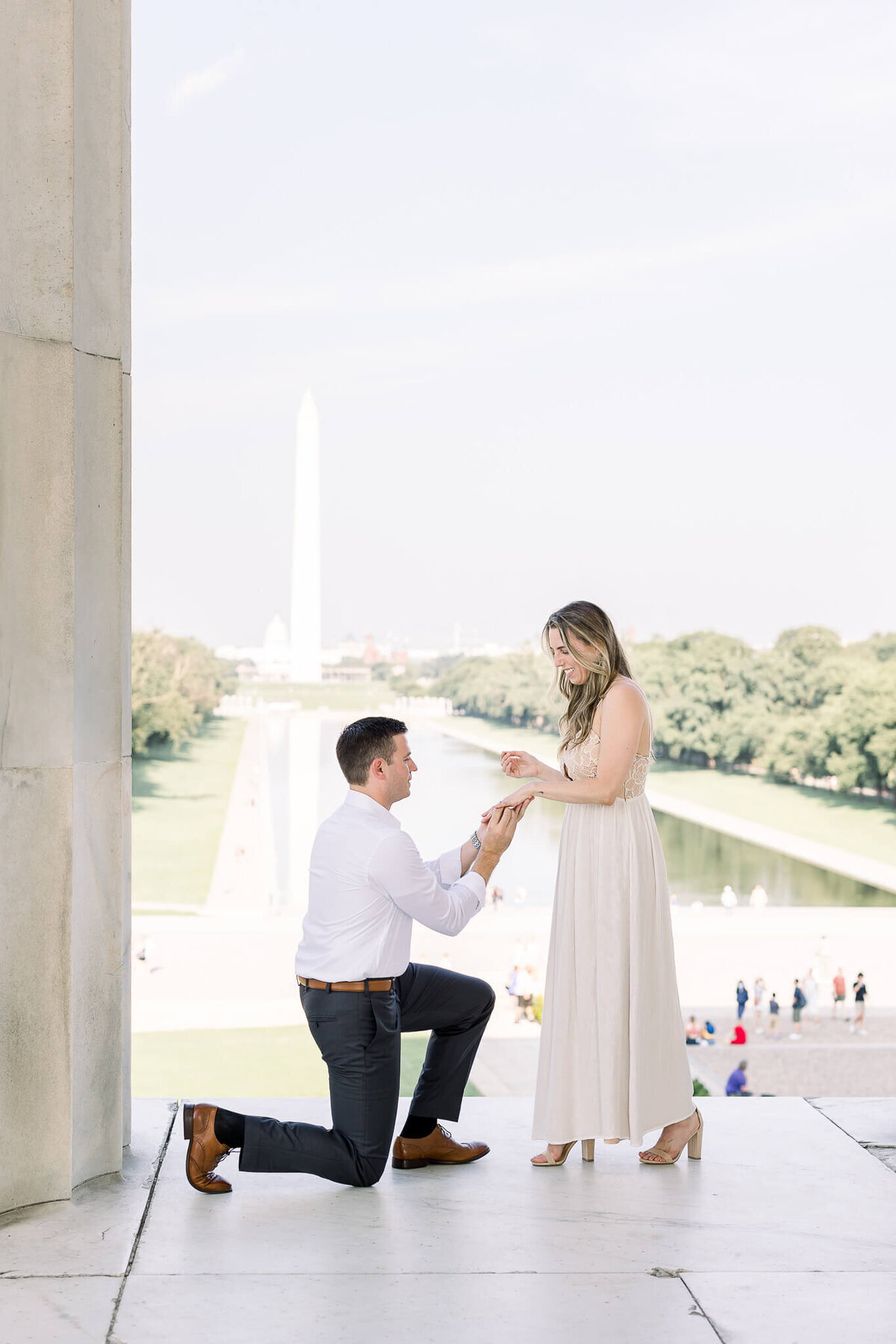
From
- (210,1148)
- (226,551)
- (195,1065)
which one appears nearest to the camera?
(210,1148)

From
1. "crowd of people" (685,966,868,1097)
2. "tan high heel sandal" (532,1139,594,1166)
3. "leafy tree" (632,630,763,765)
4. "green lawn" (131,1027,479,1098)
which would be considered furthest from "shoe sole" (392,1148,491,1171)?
"leafy tree" (632,630,763,765)

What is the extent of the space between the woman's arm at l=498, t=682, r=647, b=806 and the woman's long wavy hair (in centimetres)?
7

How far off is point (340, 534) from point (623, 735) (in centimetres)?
7934

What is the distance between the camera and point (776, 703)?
64.6m

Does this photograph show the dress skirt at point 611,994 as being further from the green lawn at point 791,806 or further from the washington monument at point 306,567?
the washington monument at point 306,567

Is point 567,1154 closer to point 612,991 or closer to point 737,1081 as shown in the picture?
point 612,991

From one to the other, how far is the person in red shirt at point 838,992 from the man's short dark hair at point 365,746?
2501 cm

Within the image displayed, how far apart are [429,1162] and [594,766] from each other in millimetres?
1526

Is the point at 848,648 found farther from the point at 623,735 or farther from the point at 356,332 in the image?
the point at 623,735

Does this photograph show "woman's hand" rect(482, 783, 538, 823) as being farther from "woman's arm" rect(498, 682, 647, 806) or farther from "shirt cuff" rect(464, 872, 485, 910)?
"shirt cuff" rect(464, 872, 485, 910)

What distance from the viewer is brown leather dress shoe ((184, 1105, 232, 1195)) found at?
4289 mm

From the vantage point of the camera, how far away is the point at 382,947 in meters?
4.39

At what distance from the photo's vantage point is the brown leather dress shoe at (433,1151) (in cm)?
469

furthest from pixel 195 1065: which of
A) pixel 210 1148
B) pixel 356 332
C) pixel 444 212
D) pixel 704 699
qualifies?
pixel 444 212
